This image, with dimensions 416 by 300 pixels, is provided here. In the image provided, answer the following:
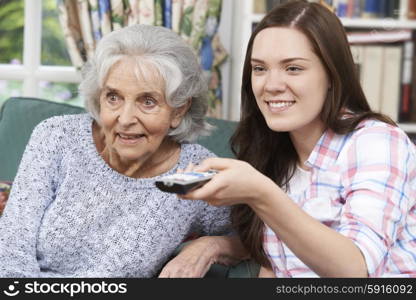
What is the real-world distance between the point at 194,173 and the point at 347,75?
0.50 meters

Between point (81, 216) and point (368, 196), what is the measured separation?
27.8 inches

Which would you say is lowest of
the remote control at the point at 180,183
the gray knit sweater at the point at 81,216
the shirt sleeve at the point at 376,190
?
the gray knit sweater at the point at 81,216

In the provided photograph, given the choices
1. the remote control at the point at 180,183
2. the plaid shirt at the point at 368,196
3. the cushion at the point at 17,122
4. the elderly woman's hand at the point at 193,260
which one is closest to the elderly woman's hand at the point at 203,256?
the elderly woman's hand at the point at 193,260

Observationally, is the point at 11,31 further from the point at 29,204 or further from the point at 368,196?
the point at 368,196

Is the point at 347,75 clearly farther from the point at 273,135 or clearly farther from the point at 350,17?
the point at 350,17

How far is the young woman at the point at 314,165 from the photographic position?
1.26m

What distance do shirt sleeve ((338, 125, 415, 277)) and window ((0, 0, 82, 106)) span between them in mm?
1786

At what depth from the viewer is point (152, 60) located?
5.25ft

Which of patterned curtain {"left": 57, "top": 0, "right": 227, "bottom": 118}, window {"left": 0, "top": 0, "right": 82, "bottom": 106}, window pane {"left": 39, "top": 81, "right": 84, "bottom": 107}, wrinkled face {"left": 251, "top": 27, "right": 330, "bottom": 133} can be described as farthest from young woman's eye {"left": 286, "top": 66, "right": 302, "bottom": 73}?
window pane {"left": 39, "top": 81, "right": 84, "bottom": 107}

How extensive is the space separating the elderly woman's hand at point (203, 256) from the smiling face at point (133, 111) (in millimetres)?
268

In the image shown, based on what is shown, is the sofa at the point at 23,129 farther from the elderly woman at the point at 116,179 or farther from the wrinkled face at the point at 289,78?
the wrinkled face at the point at 289,78

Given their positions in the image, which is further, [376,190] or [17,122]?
[17,122]

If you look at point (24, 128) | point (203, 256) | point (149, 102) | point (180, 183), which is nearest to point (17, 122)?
point (24, 128)

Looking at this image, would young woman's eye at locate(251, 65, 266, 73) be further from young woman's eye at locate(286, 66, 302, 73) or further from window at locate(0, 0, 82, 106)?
window at locate(0, 0, 82, 106)
